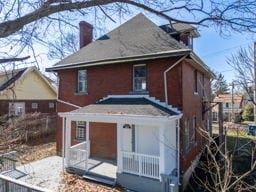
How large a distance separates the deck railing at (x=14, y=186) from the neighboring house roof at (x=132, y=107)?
5.09 metres

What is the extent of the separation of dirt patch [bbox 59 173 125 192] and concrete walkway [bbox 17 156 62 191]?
312mm

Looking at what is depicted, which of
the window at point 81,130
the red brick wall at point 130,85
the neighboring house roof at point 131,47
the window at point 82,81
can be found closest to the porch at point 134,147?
the red brick wall at point 130,85

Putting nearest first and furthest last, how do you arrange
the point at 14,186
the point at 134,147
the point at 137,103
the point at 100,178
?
the point at 14,186
the point at 100,178
the point at 137,103
the point at 134,147

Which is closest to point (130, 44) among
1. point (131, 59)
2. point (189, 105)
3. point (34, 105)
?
point (131, 59)

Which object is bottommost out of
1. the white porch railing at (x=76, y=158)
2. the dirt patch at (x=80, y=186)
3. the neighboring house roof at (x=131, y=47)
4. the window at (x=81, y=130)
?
the dirt patch at (x=80, y=186)

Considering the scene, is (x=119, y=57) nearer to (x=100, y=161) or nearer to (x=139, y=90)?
(x=139, y=90)

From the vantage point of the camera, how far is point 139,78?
13.2m

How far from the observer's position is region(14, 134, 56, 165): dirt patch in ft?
49.1

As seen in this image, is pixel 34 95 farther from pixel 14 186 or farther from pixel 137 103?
pixel 14 186

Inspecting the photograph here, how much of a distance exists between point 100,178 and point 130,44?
7298 millimetres

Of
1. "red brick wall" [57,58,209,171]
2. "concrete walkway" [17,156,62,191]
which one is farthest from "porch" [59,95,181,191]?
"red brick wall" [57,58,209,171]

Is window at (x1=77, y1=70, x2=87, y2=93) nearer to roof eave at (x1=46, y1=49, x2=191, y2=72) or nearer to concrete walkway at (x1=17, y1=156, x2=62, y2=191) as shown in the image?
roof eave at (x1=46, y1=49, x2=191, y2=72)

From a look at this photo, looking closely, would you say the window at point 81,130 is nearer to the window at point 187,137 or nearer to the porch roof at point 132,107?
the porch roof at point 132,107

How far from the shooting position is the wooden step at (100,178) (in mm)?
11020
